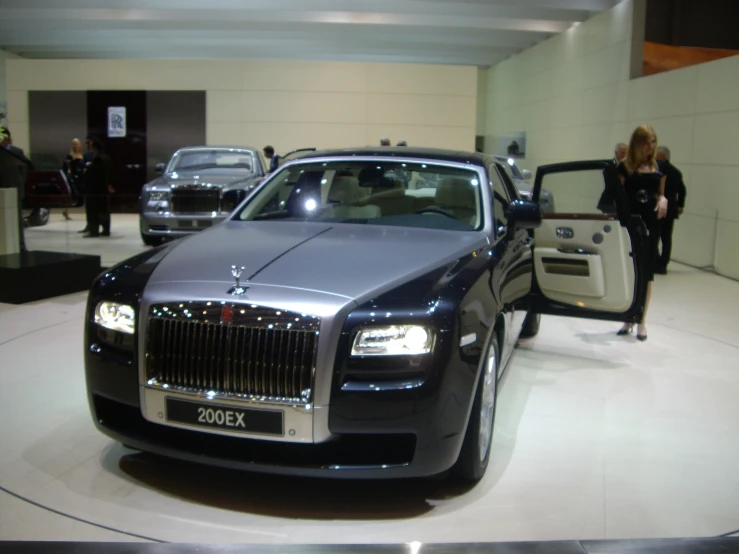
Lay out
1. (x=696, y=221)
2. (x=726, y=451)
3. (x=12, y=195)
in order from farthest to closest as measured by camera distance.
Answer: (x=696, y=221) < (x=12, y=195) < (x=726, y=451)

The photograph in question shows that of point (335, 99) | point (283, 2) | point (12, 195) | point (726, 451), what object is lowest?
point (726, 451)

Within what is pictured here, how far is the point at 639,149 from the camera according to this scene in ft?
21.1

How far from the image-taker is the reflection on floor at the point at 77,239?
10953mm

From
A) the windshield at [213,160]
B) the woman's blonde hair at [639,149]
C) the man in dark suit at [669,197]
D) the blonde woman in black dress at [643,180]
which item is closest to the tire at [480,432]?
the blonde woman in black dress at [643,180]

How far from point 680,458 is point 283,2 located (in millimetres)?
12646

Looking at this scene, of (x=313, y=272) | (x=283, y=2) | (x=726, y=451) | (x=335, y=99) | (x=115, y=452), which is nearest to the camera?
(x=313, y=272)

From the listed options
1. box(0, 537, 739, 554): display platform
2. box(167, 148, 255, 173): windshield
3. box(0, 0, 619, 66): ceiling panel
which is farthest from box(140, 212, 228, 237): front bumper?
box(0, 537, 739, 554): display platform

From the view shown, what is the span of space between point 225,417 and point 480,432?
3.61 ft

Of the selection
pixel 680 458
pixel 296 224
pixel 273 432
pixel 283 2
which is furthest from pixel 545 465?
pixel 283 2

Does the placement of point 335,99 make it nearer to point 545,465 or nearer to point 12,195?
point 12,195

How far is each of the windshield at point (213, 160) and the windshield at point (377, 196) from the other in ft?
24.2

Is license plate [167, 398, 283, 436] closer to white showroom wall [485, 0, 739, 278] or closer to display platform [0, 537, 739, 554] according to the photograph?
display platform [0, 537, 739, 554]

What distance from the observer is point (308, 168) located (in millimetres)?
4750

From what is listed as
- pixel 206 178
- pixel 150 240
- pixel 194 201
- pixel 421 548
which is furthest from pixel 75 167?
pixel 421 548
